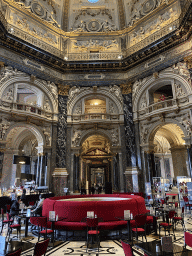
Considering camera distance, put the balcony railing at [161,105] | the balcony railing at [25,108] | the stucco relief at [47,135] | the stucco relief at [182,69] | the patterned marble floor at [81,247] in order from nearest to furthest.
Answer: the patterned marble floor at [81,247] → the stucco relief at [182,69] → the balcony railing at [25,108] → the balcony railing at [161,105] → the stucco relief at [47,135]

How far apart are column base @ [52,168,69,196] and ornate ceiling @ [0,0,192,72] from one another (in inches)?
350

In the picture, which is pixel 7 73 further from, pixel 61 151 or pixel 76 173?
pixel 76 173

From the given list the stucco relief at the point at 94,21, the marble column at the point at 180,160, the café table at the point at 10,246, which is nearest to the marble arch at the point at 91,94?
the stucco relief at the point at 94,21

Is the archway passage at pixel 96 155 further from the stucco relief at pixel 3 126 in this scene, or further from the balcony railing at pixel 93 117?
the stucco relief at pixel 3 126

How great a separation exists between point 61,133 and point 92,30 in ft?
33.6

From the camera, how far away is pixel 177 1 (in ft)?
50.2

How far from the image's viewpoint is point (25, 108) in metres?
15.1

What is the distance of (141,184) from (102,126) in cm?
560

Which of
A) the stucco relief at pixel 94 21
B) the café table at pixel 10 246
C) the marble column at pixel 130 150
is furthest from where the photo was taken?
the stucco relief at pixel 94 21

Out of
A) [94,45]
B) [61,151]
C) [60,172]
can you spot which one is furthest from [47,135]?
[94,45]

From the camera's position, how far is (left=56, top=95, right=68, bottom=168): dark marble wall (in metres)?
16.2

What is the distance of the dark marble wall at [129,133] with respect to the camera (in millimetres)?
16156

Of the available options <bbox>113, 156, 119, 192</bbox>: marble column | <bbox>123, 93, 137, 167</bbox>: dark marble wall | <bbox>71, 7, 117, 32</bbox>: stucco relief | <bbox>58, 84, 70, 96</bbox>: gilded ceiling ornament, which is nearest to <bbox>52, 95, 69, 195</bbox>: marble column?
<bbox>58, 84, 70, 96</bbox>: gilded ceiling ornament

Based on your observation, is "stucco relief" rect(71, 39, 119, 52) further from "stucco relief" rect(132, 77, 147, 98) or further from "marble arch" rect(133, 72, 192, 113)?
"marble arch" rect(133, 72, 192, 113)
